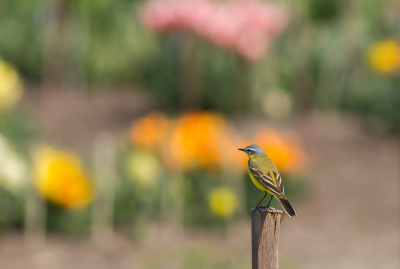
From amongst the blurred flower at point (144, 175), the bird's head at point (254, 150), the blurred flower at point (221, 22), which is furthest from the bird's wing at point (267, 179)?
the blurred flower at point (221, 22)

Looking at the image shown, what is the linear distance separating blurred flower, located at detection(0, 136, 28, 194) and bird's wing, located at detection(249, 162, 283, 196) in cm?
401

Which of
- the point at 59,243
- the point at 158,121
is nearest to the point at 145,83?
the point at 158,121

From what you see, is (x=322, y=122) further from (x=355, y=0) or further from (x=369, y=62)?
(x=355, y=0)

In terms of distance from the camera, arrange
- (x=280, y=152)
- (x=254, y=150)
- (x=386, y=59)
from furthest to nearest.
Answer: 1. (x=386, y=59)
2. (x=280, y=152)
3. (x=254, y=150)

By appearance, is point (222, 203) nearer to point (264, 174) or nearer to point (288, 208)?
point (264, 174)

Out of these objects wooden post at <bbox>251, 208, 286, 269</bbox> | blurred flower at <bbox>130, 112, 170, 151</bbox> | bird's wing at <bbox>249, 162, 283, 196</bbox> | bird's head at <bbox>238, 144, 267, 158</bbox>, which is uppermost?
blurred flower at <bbox>130, 112, 170, 151</bbox>

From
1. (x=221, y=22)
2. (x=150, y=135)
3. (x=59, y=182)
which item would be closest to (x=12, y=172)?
(x=59, y=182)

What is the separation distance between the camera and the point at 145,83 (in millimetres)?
10719

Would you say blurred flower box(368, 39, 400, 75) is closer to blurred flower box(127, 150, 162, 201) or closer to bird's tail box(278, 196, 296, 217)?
blurred flower box(127, 150, 162, 201)

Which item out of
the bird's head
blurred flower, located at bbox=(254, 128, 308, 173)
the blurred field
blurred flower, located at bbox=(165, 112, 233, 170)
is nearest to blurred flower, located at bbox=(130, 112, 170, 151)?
blurred flower, located at bbox=(165, 112, 233, 170)

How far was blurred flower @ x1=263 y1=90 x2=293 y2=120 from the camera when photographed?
9.54 meters

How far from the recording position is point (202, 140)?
22.2ft

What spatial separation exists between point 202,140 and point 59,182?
1754 millimetres

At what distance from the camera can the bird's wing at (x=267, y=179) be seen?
8.62 feet
